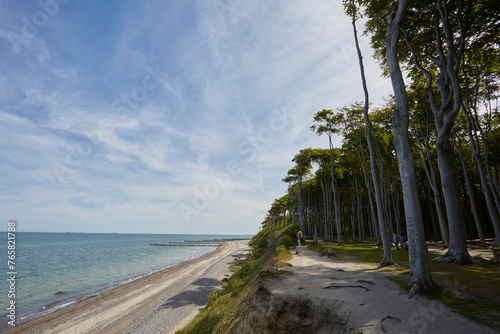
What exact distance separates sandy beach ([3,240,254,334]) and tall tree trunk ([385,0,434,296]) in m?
12.7

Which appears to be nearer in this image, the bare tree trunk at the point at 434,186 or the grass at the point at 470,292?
the grass at the point at 470,292

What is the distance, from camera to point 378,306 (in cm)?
588

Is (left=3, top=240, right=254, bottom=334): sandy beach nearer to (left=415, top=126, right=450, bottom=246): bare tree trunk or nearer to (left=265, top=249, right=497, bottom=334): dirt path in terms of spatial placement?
(left=265, top=249, right=497, bottom=334): dirt path

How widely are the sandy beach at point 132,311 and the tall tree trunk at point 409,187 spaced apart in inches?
501

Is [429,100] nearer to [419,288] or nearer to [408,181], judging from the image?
[408,181]

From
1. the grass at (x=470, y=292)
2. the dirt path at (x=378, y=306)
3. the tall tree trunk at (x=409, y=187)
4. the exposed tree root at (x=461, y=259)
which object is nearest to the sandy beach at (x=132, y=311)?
the dirt path at (x=378, y=306)

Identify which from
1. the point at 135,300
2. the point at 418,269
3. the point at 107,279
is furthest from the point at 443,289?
the point at 107,279

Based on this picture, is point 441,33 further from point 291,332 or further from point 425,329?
point 291,332

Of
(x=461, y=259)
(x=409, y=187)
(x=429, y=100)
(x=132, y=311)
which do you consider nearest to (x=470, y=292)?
(x=409, y=187)

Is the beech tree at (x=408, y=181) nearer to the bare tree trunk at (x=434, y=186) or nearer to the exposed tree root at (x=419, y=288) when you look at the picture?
the exposed tree root at (x=419, y=288)

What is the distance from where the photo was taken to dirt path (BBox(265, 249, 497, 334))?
4.73 metres

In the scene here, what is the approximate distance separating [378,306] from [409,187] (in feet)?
13.4

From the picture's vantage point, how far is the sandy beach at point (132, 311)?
14242 millimetres

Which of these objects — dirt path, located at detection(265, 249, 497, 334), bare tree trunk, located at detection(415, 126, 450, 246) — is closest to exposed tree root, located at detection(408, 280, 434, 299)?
dirt path, located at detection(265, 249, 497, 334)
